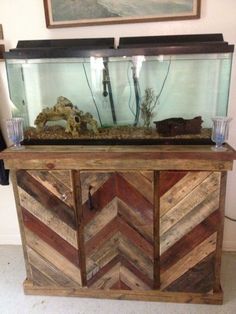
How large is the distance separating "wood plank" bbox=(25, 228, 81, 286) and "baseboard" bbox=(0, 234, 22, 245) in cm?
71

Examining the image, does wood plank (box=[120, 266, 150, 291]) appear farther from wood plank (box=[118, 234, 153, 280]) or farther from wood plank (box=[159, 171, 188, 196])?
wood plank (box=[159, 171, 188, 196])

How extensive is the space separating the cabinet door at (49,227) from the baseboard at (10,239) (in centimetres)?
63

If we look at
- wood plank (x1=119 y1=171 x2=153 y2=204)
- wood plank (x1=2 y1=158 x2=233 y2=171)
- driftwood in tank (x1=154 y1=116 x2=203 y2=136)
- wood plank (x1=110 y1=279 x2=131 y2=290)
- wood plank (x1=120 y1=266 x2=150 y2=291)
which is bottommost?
wood plank (x1=110 y1=279 x2=131 y2=290)

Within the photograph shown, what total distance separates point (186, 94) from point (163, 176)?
0.57m

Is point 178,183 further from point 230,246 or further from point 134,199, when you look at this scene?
point 230,246

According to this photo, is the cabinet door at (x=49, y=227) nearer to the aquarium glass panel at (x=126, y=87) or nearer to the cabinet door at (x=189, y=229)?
the aquarium glass panel at (x=126, y=87)

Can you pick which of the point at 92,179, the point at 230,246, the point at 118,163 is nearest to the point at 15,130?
the point at 92,179

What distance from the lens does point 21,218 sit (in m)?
1.62

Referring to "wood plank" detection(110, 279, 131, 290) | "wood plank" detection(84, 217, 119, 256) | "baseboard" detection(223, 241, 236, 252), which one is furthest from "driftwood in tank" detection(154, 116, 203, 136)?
"baseboard" detection(223, 241, 236, 252)

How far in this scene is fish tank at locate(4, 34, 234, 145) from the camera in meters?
1.54

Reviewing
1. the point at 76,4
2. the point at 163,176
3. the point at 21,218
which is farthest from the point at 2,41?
the point at 163,176

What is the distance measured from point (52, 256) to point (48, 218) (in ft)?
0.84

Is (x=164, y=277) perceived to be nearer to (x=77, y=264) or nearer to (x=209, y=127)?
(x=77, y=264)

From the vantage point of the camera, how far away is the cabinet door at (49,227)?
1.53 metres
